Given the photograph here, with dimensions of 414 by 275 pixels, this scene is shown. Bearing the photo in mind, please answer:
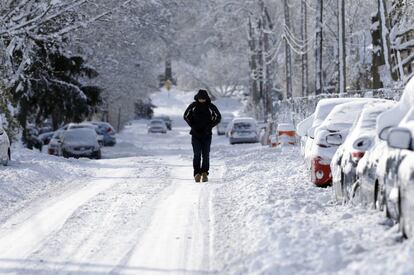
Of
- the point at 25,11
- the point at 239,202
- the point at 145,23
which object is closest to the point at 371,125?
the point at 239,202

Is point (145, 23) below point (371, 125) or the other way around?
the other way around

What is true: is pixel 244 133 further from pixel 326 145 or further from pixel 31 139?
pixel 326 145

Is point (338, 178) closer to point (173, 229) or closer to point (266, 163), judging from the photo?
point (173, 229)

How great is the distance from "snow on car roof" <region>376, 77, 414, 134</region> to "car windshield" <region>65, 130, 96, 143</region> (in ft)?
79.0

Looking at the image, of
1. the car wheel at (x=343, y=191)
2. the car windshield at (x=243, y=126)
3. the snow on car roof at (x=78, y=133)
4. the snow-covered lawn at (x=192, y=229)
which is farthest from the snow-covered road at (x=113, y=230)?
the car windshield at (x=243, y=126)

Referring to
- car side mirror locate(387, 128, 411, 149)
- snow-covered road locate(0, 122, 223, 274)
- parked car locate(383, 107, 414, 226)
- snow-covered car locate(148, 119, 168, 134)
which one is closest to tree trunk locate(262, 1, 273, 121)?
snow-covered car locate(148, 119, 168, 134)

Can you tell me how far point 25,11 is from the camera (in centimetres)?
2895

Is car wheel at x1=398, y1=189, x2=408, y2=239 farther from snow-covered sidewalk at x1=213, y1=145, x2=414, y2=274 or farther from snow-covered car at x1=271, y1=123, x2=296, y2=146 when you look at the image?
snow-covered car at x1=271, y1=123, x2=296, y2=146

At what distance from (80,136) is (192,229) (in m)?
22.6

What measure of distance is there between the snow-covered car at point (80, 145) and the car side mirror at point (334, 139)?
19.1 meters

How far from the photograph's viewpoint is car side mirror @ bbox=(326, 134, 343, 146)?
13961 mm

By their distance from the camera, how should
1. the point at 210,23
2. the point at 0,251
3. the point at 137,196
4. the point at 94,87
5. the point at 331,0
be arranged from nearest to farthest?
the point at 0,251 < the point at 137,196 < the point at 94,87 < the point at 331,0 < the point at 210,23

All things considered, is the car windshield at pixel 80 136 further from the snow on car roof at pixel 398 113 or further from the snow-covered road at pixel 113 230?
the snow on car roof at pixel 398 113

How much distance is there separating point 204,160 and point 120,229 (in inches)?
251
